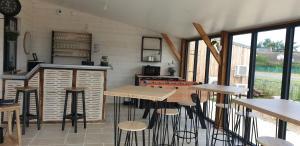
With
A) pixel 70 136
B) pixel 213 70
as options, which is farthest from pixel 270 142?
pixel 213 70

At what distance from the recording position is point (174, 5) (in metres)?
3.93

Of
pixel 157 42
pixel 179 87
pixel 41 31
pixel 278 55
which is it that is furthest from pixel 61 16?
pixel 278 55

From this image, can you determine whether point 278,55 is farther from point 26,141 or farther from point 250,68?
point 26,141

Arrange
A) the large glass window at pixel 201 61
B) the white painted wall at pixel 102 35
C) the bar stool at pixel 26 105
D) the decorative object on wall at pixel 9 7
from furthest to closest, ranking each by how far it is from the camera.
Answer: the white painted wall at pixel 102 35 → the large glass window at pixel 201 61 → the bar stool at pixel 26 105 → the decorative object on wall at pixel 9 7

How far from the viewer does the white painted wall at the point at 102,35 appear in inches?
286

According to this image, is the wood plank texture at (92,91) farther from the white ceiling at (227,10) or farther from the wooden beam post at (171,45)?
the wooden beam post at (171,45)

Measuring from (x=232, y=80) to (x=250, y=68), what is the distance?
2.24 ft

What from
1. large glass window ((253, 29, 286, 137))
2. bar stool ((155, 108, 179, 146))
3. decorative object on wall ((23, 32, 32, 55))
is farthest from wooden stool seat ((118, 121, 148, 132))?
decorative object on wall ((23, 32, 32, 55))

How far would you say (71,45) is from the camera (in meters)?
7.40

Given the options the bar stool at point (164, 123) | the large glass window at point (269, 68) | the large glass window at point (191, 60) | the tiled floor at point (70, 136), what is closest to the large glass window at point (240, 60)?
the large glass window at point (269, 68)

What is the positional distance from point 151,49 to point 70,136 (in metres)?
4.34

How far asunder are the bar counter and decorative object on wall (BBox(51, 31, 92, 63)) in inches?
99.9

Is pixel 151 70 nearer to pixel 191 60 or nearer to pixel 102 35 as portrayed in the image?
pixel 191 60

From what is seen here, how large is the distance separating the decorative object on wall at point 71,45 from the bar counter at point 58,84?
2.54 metres
